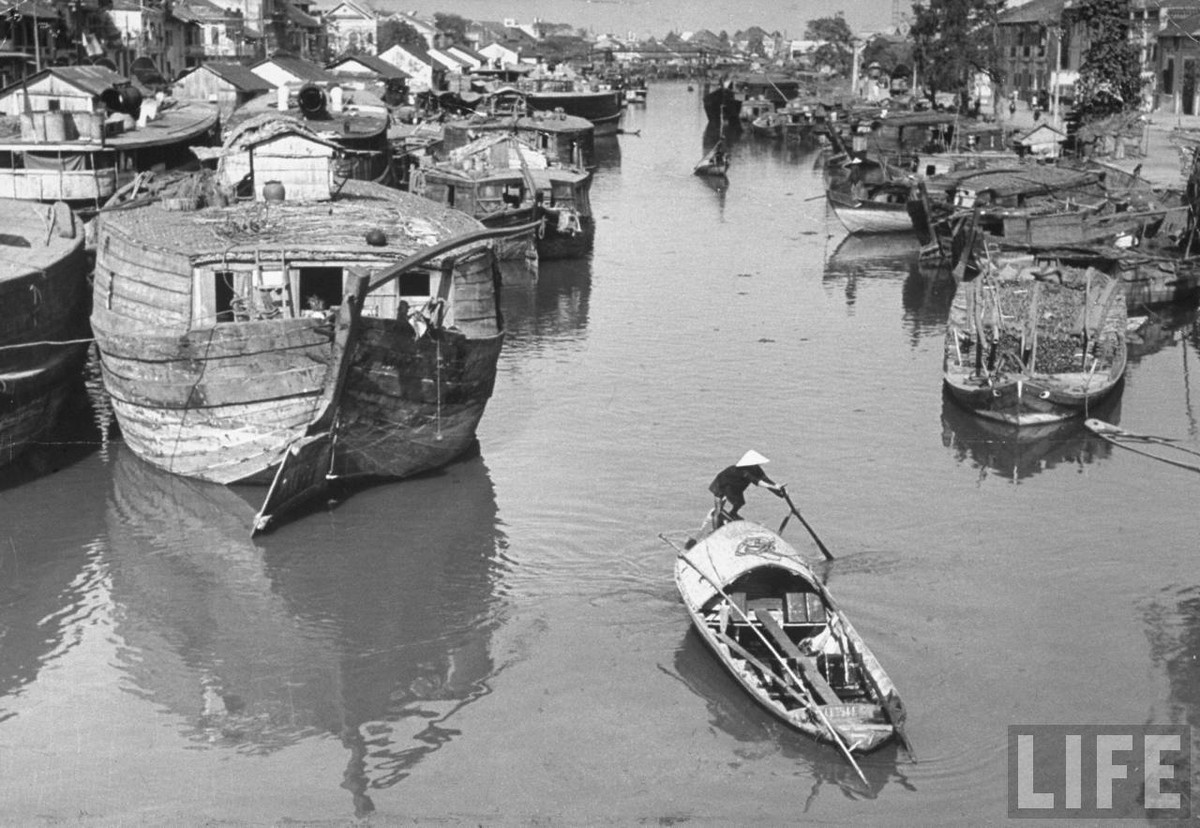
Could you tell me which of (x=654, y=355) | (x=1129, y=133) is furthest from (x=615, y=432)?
(x=1129, y=133)

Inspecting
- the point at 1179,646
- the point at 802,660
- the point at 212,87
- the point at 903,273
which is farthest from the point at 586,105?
the point at 802,660

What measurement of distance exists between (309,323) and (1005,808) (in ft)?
37.0

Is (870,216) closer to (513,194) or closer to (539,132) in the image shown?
(513,194)

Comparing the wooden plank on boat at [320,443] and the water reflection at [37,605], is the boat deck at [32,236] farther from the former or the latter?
the wooden plank on boat at [320,443]

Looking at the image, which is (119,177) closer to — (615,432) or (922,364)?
(615,432)

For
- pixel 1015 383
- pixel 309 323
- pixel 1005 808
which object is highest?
pixel 309 323

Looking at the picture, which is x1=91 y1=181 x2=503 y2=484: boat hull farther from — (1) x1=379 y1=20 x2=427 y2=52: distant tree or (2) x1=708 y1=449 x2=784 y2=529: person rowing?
(1) x1=379 y1=20 x2=427 y2=52: distant tree

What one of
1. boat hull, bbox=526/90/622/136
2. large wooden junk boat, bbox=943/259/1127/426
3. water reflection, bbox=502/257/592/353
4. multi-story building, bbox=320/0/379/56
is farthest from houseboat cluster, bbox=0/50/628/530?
multi-story building, bbox=320/0/379/56

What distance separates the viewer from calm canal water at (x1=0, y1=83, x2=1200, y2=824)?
1535 cm

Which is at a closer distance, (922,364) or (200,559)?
(200,559)

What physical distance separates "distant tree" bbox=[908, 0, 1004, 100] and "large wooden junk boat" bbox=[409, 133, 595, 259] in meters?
44.6

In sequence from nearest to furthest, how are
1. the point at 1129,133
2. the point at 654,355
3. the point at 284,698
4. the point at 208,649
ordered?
the point at 284,698 < the point at 208,649 < the point at 654,355 < the point at 1129,133

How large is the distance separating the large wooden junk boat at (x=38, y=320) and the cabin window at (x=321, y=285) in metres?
3.62

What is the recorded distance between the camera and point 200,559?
21.2 m
